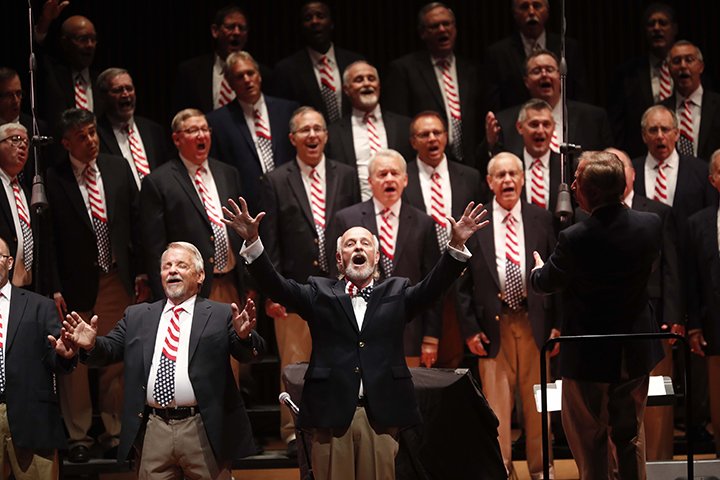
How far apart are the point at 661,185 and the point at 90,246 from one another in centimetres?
306

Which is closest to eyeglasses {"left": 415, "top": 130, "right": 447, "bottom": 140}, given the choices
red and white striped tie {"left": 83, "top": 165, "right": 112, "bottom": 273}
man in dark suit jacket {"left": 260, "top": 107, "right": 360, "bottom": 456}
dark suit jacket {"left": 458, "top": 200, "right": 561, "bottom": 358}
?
man in dark suit jacket {"left": 260, "top": 107, "right": 360, "bottom": 456}

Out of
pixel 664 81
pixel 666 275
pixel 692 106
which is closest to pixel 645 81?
pixel 664 81

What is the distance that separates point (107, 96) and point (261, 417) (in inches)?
77.4

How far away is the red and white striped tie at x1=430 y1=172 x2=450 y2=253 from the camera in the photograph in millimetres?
6887

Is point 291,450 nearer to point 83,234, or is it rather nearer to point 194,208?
point 194,208

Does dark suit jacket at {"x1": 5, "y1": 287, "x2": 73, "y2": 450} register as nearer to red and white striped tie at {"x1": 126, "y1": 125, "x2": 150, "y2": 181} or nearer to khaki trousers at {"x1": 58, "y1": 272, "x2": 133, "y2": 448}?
khaki trousers at {"x1": 58, "y1": 272, "x2": 133, "y2": 448}

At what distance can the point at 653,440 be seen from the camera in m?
6.66

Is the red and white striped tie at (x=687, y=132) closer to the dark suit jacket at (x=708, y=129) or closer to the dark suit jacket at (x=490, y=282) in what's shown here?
the dark suit jacket at (x=708, y=129)

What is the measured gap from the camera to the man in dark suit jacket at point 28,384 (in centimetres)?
564

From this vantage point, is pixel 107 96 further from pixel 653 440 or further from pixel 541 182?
pixel 653 440

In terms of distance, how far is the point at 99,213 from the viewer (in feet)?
22.3

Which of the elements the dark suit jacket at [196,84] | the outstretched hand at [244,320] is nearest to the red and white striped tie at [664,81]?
the dark suit jacket at [196,84]

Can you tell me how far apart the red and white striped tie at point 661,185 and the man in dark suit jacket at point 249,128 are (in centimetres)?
202

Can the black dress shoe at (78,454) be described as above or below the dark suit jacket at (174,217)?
below
